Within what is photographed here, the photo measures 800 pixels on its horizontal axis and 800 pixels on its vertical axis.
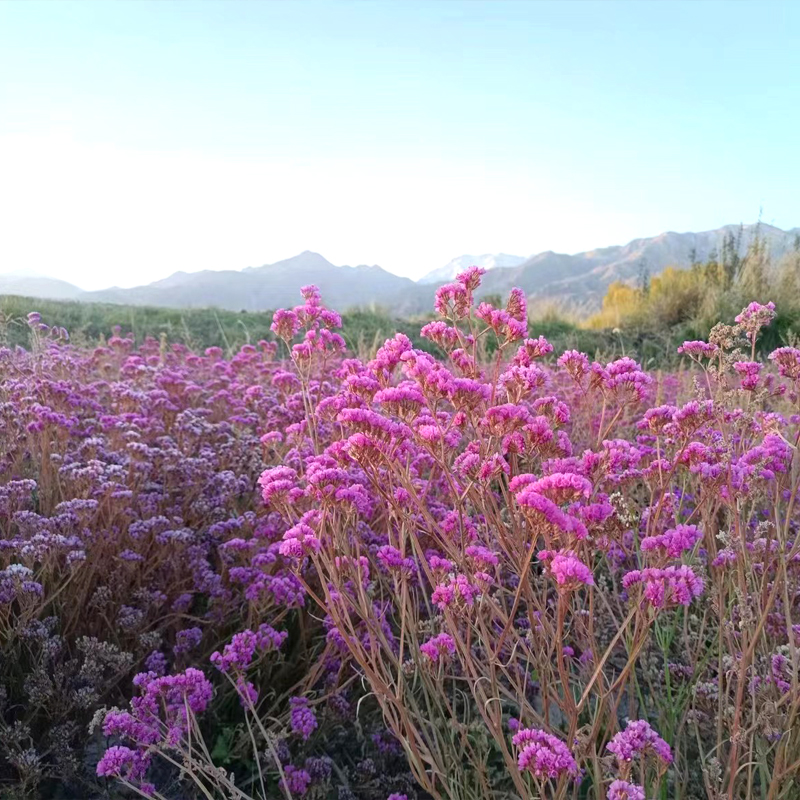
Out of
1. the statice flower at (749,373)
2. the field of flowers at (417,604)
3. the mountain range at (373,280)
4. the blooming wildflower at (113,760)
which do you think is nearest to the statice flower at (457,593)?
the field of flowers at (417,604)

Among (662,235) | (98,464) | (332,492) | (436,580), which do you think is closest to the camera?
(332,492)

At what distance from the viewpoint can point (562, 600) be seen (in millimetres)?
1473

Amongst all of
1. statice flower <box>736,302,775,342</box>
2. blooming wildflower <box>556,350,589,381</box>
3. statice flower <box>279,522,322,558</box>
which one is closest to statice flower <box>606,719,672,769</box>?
statice flower <box>279,522,322,558</box>

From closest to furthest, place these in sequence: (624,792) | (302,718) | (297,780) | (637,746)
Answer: (624,792), (637,746), (297,780), (302,718)

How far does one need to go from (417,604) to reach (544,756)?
1.17 meters

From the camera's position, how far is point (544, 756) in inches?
54.1

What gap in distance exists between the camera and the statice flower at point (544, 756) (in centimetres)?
137

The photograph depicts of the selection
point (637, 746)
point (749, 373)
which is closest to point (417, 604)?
point (637, 746)

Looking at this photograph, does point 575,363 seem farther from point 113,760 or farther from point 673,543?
point 113,760

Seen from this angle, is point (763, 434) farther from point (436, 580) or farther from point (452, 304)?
point (436, 580)

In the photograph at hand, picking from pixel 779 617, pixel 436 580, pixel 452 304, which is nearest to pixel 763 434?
pixel 779 617

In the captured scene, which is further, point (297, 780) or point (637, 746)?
point (297, 780)

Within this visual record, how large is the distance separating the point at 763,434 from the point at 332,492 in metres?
1.71

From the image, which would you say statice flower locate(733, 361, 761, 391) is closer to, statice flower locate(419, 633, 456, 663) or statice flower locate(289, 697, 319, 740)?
statice flower locate(419, 633, 456, 663)
